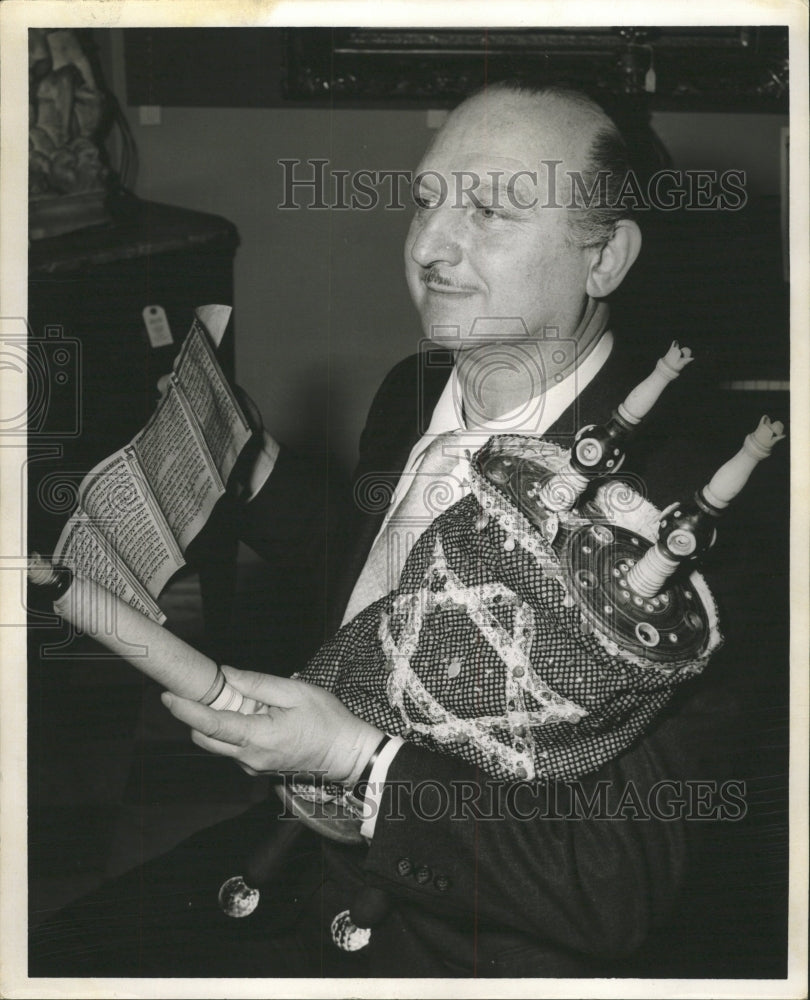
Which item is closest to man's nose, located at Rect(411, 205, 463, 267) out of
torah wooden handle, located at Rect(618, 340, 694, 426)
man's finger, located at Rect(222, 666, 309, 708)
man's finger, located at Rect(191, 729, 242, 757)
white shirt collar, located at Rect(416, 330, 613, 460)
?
white shirt collar, located at Rect(416, 330, 613, 460)

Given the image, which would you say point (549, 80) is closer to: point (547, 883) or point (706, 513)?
point (706, 513)

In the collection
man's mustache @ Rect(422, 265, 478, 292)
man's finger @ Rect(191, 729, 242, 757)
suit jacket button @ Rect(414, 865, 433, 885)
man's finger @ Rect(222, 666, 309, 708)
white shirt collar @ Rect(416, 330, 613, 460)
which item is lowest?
suit jacket button @ Rect(414, 865, 433, 885)

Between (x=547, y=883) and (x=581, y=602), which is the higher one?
(x=581, y=602)

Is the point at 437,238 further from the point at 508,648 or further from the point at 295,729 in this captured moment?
the point at 295,729

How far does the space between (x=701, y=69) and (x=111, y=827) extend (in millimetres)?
1910

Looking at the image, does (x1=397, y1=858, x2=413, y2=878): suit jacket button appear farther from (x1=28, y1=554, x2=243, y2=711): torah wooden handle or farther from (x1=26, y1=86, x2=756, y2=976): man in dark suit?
(x1=28, y1=554, x2=243, y2=711): torah wooden handle

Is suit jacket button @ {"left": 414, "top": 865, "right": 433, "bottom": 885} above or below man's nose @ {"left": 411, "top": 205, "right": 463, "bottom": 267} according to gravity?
below

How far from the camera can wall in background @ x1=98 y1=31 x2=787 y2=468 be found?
2.44 m

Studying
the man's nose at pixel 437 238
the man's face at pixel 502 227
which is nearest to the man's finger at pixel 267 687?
the man's face at pixel 502 227

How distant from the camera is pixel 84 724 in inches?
97.0

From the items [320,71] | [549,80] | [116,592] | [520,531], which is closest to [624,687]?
[520,531]

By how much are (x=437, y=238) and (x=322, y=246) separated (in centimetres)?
23

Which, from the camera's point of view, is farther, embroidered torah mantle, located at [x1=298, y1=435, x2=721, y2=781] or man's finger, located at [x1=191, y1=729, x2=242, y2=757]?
man's finger, located at [x1=191, y1=729, x2=242, y2=757]

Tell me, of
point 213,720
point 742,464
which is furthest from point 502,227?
point 213,720
